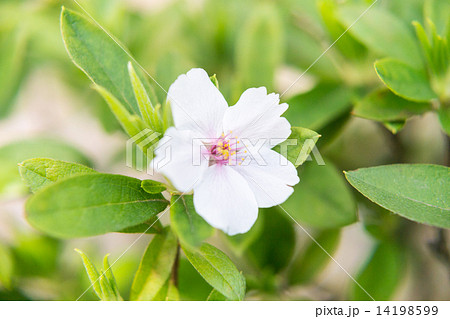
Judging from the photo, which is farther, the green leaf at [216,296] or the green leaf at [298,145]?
the green leaf at [216,296]

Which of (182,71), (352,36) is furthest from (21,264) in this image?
(352,36)

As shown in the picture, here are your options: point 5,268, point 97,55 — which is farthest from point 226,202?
point 5,268

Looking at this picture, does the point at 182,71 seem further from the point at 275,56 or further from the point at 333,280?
the point at 333,280

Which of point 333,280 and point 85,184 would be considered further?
point 333,280

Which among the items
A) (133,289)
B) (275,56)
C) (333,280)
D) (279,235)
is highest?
(275,56)

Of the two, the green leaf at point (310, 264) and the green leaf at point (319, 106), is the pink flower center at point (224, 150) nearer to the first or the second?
the green leaf at point (319, 106)

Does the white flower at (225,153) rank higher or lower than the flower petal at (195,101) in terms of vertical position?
lower

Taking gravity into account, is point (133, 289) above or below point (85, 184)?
below

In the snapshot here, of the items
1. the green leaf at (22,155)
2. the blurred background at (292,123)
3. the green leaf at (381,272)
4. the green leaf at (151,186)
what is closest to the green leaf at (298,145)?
the green leaf at (151,186)
